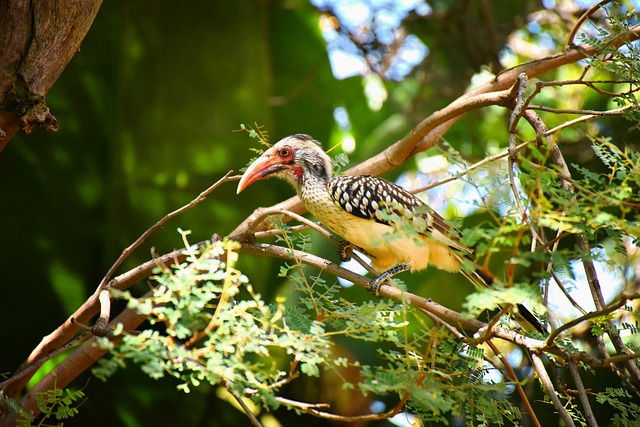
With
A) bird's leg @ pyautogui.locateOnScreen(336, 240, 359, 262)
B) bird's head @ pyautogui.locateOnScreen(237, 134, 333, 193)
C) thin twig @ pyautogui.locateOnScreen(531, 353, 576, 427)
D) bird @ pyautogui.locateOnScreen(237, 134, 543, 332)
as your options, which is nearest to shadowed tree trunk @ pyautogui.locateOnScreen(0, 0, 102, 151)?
bird @ pyautogui.locateOnScreen(237, 134, 543, 332)

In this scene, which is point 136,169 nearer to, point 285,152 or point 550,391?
point 285,152

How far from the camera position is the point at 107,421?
3.58 meters

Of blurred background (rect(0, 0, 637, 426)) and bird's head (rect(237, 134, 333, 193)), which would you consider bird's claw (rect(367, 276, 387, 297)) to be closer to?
bird's head (rect(237, 134, 333, 193))

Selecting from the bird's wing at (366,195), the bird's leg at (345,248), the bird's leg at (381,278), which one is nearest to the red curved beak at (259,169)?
the bird's wing at (366,195)

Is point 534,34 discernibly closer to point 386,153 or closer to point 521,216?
point 386,153

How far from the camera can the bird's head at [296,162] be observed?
2.92m

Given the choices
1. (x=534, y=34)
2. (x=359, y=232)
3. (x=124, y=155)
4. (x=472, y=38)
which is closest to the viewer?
(x=359, y=232)

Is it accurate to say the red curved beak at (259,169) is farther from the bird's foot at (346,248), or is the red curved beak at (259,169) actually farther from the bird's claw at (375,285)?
the bird's claw at (375,285)

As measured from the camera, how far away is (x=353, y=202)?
103 inches

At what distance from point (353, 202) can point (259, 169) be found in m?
0.46

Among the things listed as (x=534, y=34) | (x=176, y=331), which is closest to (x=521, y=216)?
(x=176, y=331)

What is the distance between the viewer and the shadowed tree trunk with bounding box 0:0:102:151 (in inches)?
78.2

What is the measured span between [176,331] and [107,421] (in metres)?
2.49

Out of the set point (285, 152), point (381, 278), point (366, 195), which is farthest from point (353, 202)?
point (285, 152)
